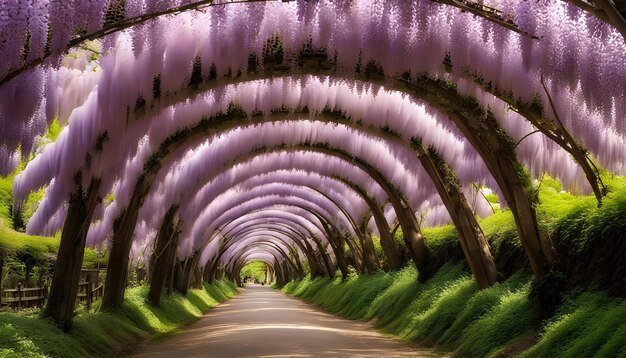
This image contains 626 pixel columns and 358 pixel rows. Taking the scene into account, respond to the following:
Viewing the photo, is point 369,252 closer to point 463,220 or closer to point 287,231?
point 463,220

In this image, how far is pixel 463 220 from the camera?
13.6 meters

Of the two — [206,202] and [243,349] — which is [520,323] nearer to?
[243,349]

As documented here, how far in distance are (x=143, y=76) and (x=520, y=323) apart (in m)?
6.09

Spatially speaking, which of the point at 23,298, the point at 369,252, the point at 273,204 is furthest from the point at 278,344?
the point at 273,204

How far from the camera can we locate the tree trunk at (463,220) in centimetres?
1323

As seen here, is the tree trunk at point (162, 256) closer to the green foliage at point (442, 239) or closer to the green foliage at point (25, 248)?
the green foliage at point (25, 248)

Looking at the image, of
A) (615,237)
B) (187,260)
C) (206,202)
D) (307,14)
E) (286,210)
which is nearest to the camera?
(307,14)

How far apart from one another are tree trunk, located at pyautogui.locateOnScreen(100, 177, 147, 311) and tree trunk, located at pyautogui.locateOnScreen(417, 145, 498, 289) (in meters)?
5.77

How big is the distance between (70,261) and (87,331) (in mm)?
1220

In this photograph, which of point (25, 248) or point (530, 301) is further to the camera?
point (25, 248)

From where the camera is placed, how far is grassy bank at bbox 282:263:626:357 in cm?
725

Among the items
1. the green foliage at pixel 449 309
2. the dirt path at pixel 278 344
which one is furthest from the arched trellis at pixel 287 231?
the dirt path at pixel 278 344

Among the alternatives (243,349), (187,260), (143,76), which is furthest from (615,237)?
(187,260)

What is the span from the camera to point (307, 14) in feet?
25.0
